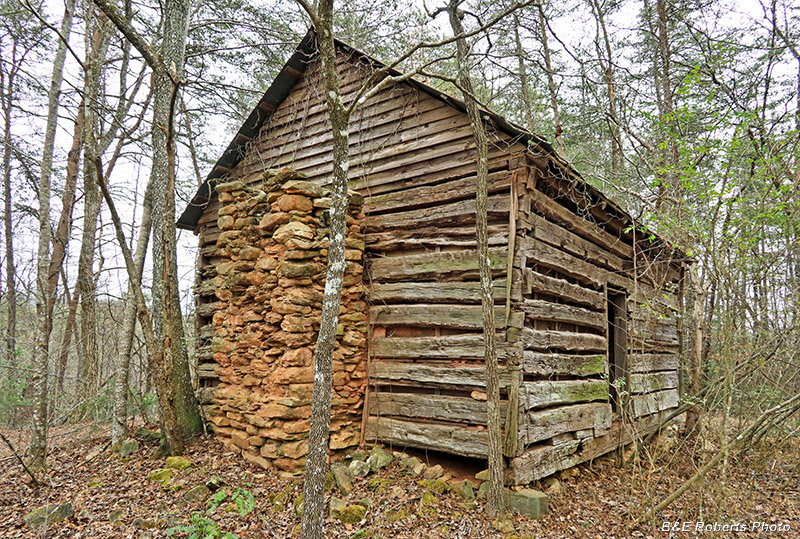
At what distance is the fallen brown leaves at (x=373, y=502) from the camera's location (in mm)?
4387

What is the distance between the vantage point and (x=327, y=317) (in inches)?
168

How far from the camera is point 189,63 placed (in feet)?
34.0

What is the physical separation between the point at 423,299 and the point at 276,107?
5184mm

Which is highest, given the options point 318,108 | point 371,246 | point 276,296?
point 318,108

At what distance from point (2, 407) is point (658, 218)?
15.9 metres

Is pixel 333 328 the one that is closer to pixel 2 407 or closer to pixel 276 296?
pixel 276 296

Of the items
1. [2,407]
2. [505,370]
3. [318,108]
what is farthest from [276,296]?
[2,407]

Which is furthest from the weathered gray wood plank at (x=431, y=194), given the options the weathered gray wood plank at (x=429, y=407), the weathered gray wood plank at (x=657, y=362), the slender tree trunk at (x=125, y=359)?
the weathered gray wood plank at (x=657, y=362)

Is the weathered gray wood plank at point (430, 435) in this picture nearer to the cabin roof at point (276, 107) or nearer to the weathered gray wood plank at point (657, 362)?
the cabin roof at point (276, 107)

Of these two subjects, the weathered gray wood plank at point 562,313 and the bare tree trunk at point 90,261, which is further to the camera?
the bare tree trunk at point 90,261

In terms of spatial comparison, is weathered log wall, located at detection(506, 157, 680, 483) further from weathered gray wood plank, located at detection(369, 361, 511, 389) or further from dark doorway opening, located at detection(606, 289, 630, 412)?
weathered gray wood plank, located at detection(369, 361, 511, 389)

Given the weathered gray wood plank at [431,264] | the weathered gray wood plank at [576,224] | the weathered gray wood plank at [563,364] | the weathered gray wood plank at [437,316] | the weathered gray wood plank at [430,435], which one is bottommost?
the weathered gray wood plank at [430,435]

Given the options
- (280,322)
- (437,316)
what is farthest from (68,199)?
(437,316)

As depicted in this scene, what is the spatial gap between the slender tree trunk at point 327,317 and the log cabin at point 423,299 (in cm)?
136
